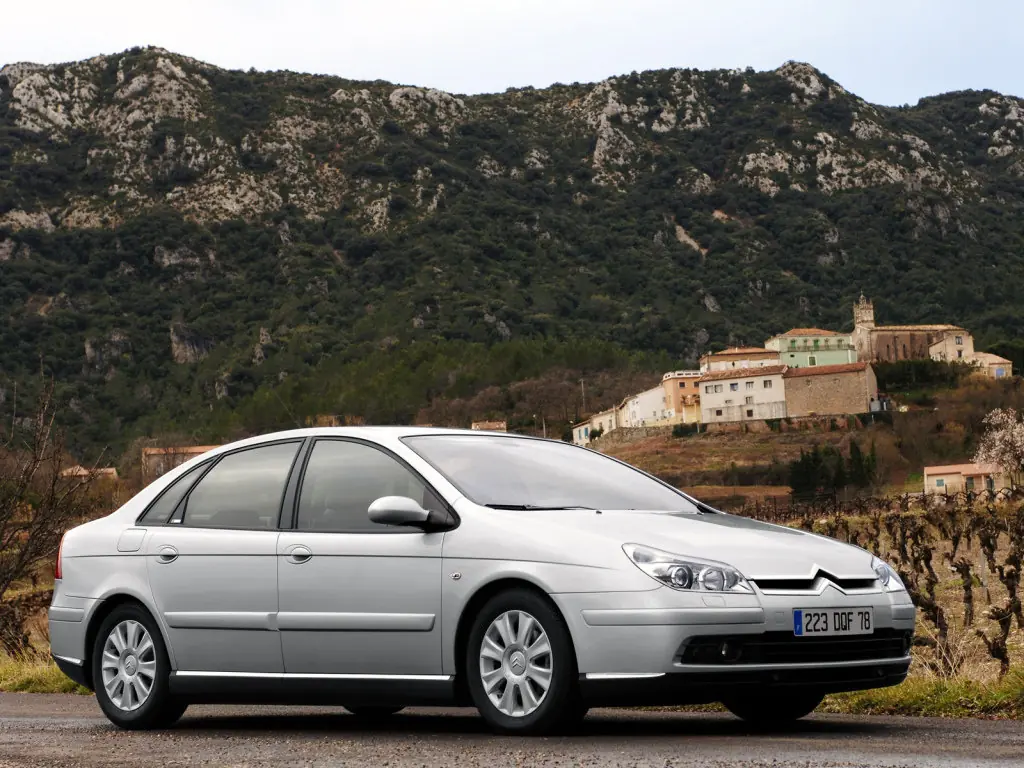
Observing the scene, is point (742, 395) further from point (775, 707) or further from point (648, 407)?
point (775, 707)

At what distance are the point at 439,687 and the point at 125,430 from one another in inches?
5392

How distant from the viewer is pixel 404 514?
7094 mm

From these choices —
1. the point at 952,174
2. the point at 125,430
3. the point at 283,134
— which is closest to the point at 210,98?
the point at 283,134

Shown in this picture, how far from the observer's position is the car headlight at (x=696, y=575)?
6492 mm

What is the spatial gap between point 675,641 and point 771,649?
18.3 inches

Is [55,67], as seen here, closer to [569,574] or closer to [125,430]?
[125,430]

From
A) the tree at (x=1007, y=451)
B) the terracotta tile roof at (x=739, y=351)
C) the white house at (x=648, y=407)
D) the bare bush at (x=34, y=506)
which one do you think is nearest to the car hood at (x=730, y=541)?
the bare bush at (x=34, y=506)

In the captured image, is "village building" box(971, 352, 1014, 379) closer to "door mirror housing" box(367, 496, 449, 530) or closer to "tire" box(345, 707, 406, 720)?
"tire" box(345, 707, 406, 720)

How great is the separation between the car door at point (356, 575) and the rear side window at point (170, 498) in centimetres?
101

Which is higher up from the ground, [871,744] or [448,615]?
[448,615]

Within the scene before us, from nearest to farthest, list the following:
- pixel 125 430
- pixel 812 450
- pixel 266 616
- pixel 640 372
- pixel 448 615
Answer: pixel 448 615
pixel 266 616
pixel 812 450
pixel 125 430
pixel 640 372

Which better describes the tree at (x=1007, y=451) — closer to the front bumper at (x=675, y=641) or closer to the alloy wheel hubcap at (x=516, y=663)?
the front bumper at (x=675, y=641)

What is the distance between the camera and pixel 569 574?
6.65m

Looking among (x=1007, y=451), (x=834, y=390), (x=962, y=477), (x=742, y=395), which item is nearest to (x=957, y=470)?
(x=962, y=477)
